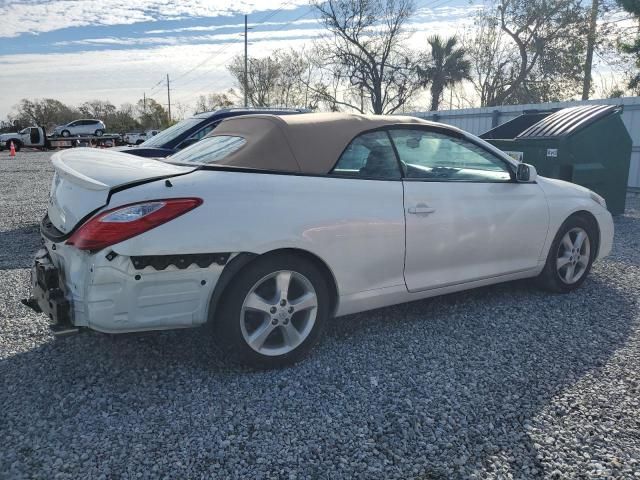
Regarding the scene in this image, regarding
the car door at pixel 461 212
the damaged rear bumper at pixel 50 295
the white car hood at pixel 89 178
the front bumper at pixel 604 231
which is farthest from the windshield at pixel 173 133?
the front bumper at pixel 604 231

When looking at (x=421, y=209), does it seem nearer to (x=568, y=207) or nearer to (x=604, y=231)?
(x=568, y=207)

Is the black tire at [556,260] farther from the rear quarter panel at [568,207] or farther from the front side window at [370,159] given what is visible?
the front side window at [370,159]

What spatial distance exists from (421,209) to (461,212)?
0.38 m

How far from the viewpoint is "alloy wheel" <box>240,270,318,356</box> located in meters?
2.94

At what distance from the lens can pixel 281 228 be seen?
2881 mm

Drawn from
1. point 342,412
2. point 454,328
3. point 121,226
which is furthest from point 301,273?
point 454,328

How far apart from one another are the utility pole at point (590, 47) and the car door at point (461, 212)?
21.7 meters

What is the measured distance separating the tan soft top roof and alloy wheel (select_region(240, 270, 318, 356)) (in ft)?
2.27

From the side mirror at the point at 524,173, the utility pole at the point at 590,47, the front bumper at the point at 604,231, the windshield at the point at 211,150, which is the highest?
the utility pole at the point at 590,47

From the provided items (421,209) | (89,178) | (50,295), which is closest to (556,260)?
(421,209)

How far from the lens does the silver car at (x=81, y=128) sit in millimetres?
43500

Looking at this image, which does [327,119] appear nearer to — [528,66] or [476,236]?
Answer: [476,236]

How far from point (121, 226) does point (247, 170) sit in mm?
791

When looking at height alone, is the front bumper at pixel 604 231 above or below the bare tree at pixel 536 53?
below
